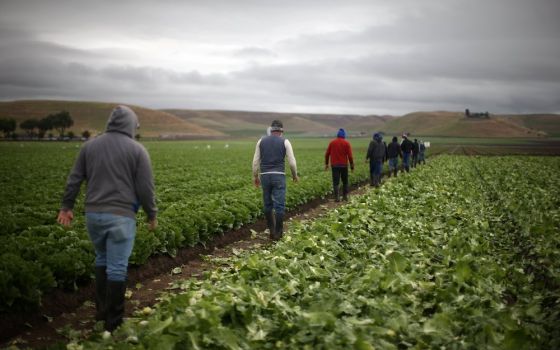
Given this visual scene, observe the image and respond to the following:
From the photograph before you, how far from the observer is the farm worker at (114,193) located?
18.3 ft

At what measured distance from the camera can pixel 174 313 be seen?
5.12m

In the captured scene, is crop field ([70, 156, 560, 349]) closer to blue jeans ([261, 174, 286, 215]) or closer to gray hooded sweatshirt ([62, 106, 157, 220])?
blue jeans ([261, 174, 286, 215])

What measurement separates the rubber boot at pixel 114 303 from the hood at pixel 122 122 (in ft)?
6.36

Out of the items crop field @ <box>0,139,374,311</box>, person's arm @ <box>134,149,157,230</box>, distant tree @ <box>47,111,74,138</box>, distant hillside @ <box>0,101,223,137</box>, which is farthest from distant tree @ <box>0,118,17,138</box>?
person's arm @ <box>134,149,157,230</box>

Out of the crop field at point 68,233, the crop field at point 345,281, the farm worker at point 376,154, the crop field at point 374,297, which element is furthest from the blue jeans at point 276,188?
the farm worker at point 376,154

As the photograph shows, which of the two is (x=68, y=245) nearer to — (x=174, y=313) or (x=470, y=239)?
(x=174, y=313)

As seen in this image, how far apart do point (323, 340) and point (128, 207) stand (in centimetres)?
293

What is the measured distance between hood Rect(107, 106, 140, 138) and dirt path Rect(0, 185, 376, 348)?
2733 millimetres

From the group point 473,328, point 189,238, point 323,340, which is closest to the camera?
point 323,340

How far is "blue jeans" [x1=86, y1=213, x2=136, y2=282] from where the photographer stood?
5.55 m

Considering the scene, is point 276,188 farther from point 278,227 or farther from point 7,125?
point 7,125

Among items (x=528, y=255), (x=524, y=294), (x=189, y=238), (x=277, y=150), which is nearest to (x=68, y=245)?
(x=189, y=238)

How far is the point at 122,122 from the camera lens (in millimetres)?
5750

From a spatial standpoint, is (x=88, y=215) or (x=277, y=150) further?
(x=277, y=150)
